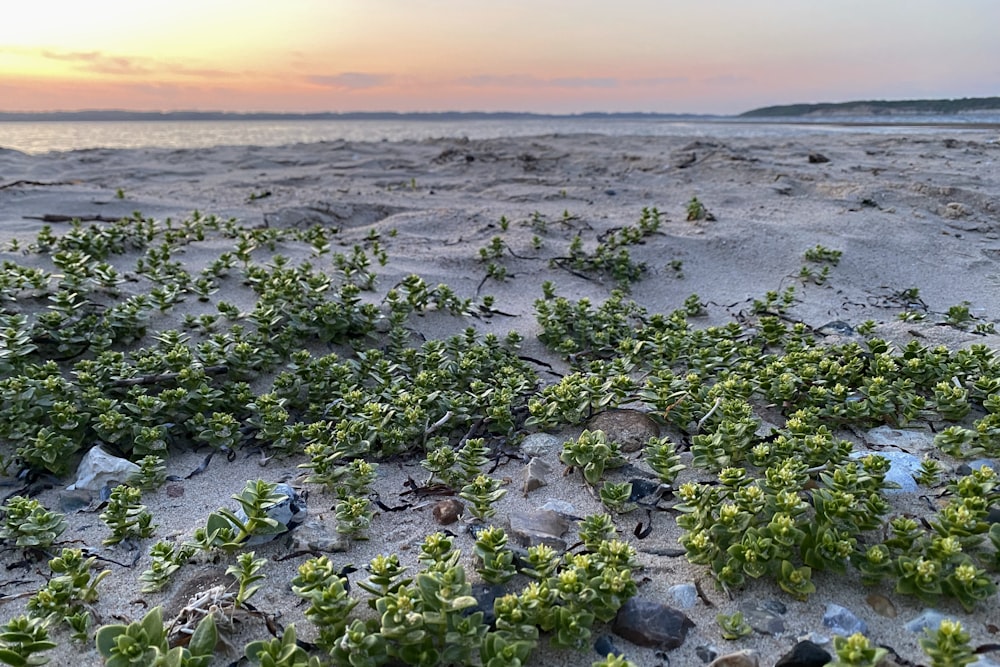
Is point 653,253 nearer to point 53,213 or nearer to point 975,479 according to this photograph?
point 975,479

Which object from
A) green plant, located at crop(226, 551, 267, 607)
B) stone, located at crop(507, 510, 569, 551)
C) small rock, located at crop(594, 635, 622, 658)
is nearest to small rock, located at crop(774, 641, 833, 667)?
small rock, located at crop(594, 635, 622, 658)

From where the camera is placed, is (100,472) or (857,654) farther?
(100,472)

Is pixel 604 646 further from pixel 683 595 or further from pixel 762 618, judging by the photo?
pixel 762 618

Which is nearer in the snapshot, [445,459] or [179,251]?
[445,459]

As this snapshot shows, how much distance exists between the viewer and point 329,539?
2.63 m

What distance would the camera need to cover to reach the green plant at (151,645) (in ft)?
6.33

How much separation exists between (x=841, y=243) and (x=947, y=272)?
0.95 m

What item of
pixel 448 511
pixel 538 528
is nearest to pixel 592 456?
pixel 538 528

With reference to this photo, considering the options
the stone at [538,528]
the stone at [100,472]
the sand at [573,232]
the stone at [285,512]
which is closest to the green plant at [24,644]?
the sand at [573,232]

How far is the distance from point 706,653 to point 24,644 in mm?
2028

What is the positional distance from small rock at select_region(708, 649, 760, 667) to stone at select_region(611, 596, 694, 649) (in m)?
0.14

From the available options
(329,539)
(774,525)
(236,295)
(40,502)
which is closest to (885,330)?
(774,525)

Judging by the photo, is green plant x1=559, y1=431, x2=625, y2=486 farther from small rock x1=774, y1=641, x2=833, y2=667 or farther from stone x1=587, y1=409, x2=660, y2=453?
small rock x1=774, y1=641, x2=833, y2=667

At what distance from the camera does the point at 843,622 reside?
212 cm
